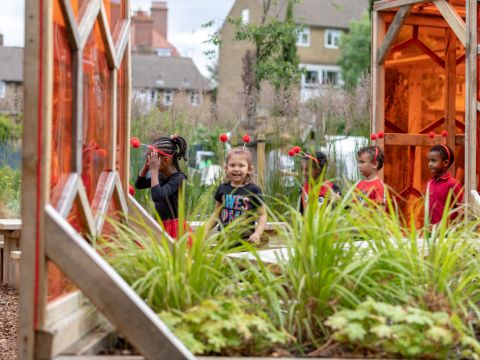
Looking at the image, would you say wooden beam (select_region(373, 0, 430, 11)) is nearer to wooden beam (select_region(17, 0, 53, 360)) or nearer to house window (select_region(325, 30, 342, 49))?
wooden beam (select_region(17, 0, 53, 360))

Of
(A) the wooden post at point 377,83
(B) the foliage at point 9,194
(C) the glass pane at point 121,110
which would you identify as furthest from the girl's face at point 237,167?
(B) the foliage at point 9,194

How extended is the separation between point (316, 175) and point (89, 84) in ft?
12.6

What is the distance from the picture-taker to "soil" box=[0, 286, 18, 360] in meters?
6.52

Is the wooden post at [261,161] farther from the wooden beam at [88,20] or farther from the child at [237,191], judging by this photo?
the wooden beam at [88,20]

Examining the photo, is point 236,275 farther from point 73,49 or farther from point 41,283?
point 73,49

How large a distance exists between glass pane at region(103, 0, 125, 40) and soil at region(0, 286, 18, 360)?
260cm

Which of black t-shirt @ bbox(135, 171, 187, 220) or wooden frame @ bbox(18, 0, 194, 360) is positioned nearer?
wooden frame @ bbox(18, 0, 194, 360)

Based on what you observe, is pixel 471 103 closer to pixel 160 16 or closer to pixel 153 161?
pixel 153 161

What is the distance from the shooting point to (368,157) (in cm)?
715

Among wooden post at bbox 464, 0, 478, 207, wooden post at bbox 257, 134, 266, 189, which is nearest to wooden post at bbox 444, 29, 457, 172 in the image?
wooden post at bbox 257, 134, 266, 189

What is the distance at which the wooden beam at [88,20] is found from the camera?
12.5ft

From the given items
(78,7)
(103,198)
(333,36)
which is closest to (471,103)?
(103,198)

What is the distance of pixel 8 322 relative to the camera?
7.37 meters

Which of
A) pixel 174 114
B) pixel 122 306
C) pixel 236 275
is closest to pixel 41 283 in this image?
pixel 122 306
